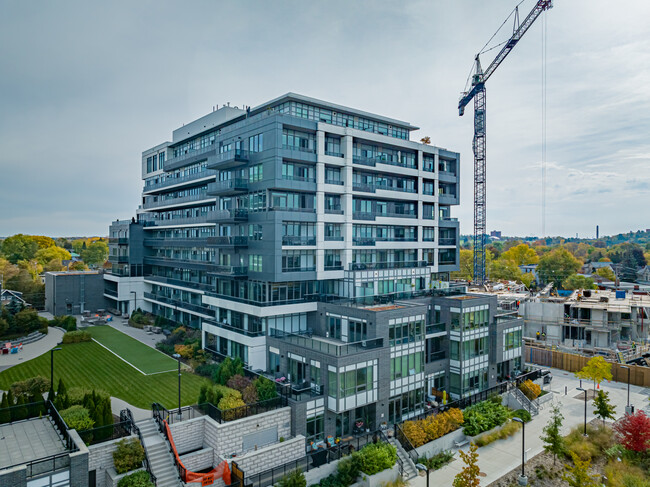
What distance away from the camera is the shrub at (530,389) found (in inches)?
1510

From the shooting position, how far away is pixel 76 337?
51844 millimetres

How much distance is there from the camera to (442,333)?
128 ft

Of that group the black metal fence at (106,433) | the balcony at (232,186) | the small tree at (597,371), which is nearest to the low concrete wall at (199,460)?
the black metal fence at (106,433)

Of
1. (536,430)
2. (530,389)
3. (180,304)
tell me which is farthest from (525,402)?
(180,304)

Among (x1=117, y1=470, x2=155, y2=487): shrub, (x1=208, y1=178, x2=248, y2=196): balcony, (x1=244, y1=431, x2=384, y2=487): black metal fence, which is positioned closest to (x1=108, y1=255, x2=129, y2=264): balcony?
(x1=208, y1=178, x2=248, y2=196): balcony

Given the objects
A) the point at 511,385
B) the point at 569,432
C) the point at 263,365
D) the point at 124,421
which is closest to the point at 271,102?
the point at 263,365

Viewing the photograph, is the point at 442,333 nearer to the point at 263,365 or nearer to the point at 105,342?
the point at 263,365

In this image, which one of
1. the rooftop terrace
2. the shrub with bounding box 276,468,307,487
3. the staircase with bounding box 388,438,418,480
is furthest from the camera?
the staircase with bounding box 388,438,418,480

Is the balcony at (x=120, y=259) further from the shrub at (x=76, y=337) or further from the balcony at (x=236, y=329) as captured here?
the balcony at (x=236, y=329)

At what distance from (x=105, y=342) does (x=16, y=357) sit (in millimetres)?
8977

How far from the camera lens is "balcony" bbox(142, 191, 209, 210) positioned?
188 feet

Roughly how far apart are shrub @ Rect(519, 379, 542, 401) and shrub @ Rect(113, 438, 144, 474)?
105 feet

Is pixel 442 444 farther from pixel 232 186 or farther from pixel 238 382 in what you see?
pixel 232 186

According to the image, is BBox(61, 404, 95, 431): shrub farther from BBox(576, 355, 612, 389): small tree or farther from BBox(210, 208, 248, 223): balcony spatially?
BBox(576, 355, 612, 389): small tree
